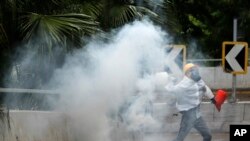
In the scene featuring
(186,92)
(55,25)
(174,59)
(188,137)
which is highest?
(55,25)

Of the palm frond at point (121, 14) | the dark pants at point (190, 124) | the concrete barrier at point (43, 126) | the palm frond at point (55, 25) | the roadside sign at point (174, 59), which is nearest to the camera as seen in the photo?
the concrete barrier at point (43, 126)

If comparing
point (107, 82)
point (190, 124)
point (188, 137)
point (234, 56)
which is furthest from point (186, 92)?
point (234, 56)

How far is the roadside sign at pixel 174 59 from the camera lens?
10.2 m

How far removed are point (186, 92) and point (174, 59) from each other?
1.41 m

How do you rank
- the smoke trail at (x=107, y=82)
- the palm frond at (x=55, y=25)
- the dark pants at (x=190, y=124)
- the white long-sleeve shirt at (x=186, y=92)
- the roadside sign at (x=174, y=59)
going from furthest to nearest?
the roadside sign at (x=174, y=59) → the dark pants at (x=190, y=124) → the white long-sleeve shirt at (x=186, y=92) → the smoke trail at (x=107, y=82) → the palm frond at (x=55, y=25)

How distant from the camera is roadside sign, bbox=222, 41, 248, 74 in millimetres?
11906

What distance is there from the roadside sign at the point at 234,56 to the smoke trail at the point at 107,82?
9.71ft

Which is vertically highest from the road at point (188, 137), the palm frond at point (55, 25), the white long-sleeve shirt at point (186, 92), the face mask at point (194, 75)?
the palm frond at point (55, 25)

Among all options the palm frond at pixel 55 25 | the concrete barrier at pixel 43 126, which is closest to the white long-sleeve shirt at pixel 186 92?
the concrete barrier at pixel 43 126

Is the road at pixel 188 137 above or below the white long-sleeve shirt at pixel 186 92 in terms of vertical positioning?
below

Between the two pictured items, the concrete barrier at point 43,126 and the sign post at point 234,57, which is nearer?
the concrete barrier at point 43,126

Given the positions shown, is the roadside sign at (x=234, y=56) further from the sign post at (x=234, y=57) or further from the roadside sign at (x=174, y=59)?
the roadside sign at (x=174, y=59)

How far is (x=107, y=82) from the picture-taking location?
29.4 feet

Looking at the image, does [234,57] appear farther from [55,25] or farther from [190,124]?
[55,25]
